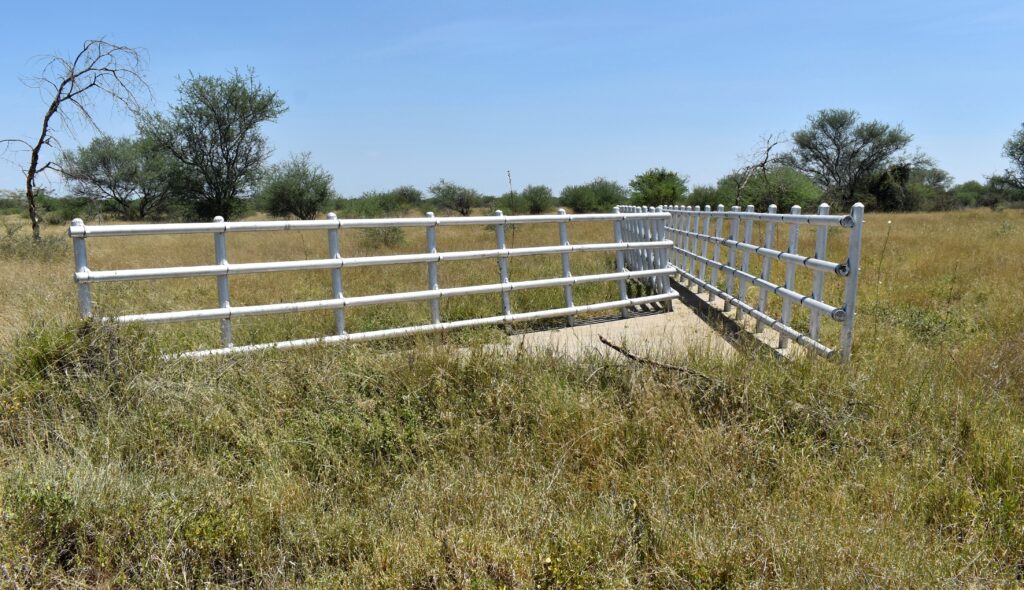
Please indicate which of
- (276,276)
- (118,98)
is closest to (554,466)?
(276,276)

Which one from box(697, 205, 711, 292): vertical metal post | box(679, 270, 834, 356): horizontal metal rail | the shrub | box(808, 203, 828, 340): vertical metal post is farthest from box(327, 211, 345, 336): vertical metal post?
the shrub

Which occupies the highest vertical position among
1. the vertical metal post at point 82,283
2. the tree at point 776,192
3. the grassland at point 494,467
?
the tree at point 776,192

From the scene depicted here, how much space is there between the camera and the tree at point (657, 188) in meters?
30.1

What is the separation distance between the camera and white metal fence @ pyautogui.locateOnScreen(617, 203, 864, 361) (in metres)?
5.73

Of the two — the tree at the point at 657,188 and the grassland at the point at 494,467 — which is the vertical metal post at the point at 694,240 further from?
the tree at the point at 657,188

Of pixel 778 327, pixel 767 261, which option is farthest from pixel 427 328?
pixel 767 261

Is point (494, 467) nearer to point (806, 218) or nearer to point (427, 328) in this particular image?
point (427, 328)

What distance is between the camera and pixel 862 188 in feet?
178

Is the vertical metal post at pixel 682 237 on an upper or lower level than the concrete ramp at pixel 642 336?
upper

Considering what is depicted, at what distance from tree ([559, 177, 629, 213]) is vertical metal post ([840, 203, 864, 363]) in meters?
44.0

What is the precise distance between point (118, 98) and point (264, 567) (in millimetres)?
15842

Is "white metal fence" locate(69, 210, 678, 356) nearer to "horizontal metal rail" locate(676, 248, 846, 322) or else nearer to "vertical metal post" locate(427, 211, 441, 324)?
"vertical metal post" locate(427, 211, 441, 324)

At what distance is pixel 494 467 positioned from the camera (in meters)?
4.03

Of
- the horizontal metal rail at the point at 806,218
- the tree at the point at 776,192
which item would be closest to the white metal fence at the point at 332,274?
the horizontal metal rail at the point at 806,218
